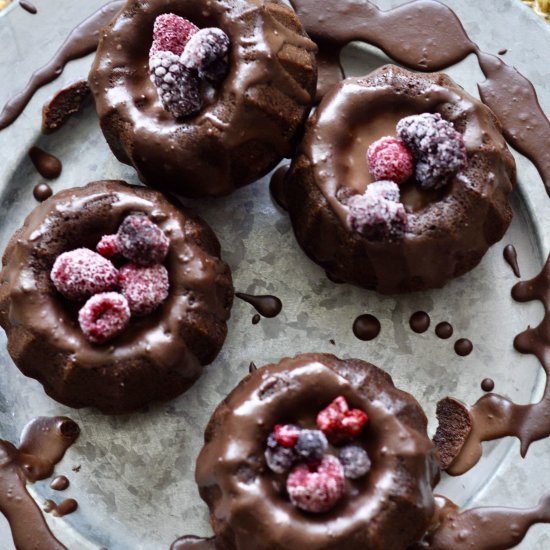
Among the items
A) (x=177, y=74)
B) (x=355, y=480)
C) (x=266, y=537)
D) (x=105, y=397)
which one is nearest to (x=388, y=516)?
(x=355, y=480)

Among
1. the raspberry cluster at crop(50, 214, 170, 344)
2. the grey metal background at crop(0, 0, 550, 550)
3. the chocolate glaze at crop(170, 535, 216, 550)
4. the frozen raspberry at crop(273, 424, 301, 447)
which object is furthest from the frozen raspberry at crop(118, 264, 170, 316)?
the chocolate glaze at crop(170, 535, 216, 550)

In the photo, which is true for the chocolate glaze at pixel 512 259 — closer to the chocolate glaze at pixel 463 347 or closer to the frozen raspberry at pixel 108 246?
the chocolate glaze at pixel 463 347

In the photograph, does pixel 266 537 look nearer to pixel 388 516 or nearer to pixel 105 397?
pixel 388 516

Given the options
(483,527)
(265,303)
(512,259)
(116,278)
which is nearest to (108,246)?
(116,278)

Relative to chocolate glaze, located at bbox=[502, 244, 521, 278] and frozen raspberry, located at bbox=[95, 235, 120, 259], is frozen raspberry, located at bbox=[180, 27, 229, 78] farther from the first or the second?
chocolate glaze, located at bbox=[502, 244, 521, 278]

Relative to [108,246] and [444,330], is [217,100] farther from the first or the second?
[444,330]
